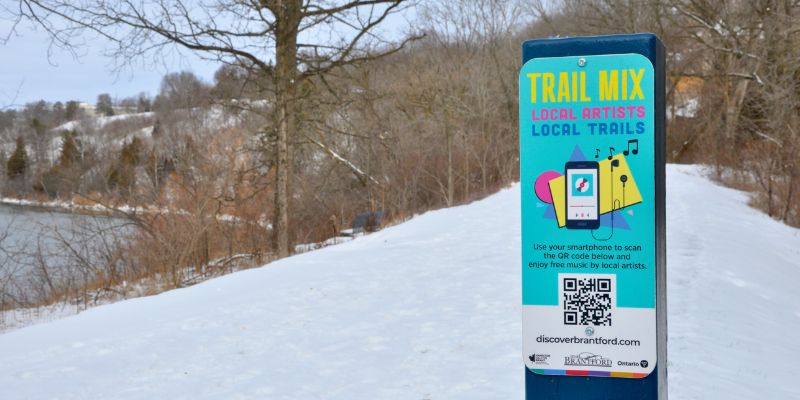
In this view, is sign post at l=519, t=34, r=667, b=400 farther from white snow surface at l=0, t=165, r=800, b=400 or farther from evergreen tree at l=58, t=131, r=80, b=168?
evergreen tree at l=58, t=131, r=80, b=168

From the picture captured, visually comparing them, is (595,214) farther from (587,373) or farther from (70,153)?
(70,153)

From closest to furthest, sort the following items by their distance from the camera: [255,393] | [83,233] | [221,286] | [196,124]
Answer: [255,393], [221,286], [83,233], [196,124]

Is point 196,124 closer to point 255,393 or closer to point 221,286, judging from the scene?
point 221,286

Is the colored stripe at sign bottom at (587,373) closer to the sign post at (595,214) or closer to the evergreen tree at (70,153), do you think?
the sign post at (595,214)

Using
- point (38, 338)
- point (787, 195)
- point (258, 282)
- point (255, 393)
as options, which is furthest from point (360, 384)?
point (787, 195)

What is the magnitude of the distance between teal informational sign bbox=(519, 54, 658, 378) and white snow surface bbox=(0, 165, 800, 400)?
192cm

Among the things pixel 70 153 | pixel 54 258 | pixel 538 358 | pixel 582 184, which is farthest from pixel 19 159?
pixel 582 184

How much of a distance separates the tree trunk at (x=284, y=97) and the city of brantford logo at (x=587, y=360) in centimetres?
1241

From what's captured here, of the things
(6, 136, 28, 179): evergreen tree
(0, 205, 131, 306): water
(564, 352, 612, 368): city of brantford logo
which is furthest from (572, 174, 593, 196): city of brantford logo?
(6, 136, 28, 179): evergreen tree

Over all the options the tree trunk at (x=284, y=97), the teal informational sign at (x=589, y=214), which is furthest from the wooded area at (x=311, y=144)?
the teal informational sign at (x=589, y=214)

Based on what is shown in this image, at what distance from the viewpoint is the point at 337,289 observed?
29.1 feet

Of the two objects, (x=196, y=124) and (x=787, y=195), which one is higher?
(x=196, y=124)

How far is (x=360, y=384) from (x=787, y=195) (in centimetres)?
1694

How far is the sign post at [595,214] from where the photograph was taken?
297 cm
